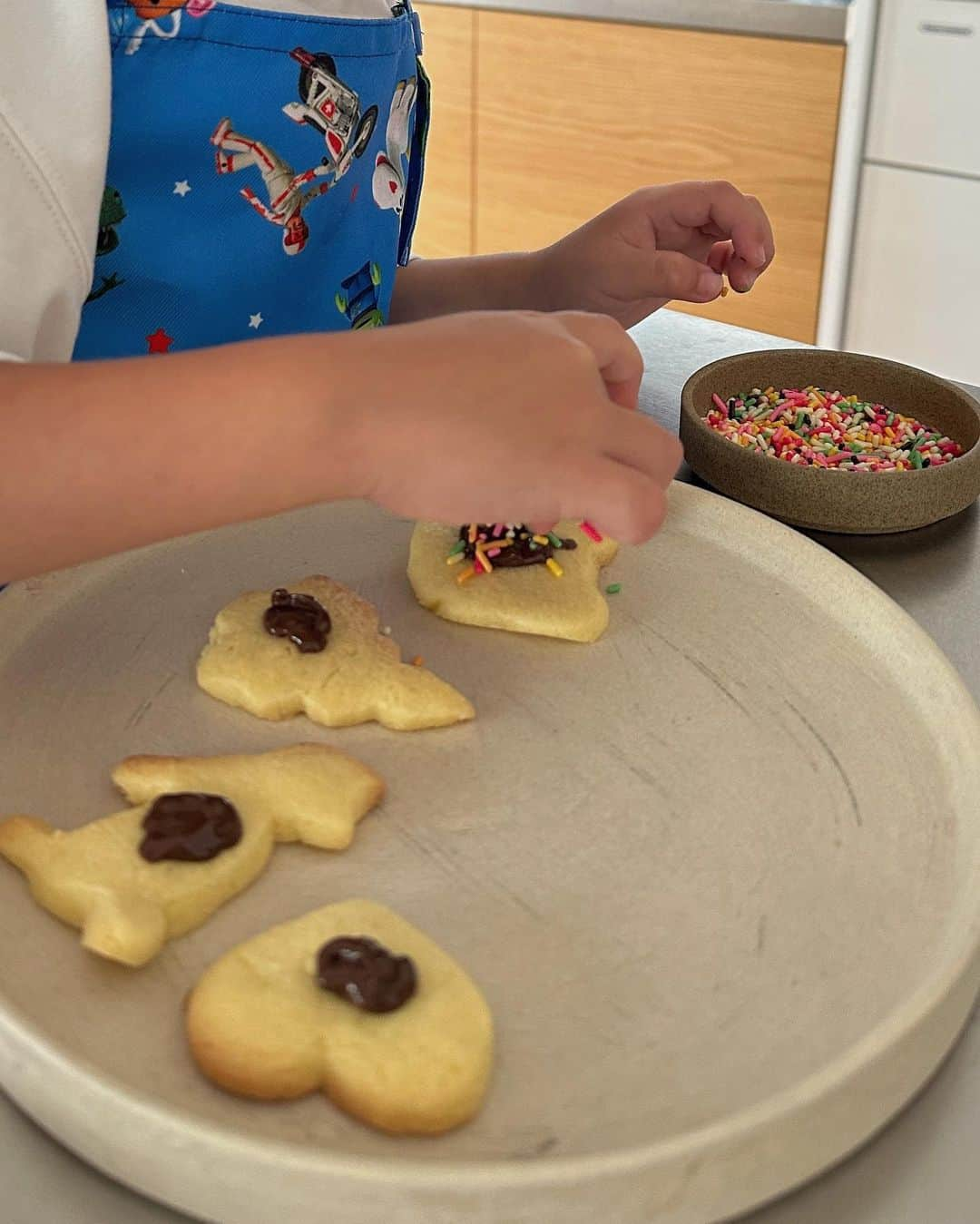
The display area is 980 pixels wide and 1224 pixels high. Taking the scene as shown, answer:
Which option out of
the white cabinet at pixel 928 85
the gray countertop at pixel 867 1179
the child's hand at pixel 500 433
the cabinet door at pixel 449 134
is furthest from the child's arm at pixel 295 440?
the cabinet door at pixel 449 134

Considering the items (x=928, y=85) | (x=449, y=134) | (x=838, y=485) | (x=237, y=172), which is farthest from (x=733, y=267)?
(x=449, y=134)

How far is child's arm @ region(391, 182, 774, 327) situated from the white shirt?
0.39 m

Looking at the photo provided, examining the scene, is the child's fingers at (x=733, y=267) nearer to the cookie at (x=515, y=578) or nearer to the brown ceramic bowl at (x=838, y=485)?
the brown ceramic bowl at (x=838, y=485)

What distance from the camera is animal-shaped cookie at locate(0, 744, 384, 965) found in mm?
463

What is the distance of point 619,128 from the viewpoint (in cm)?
221

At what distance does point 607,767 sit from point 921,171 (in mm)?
1668

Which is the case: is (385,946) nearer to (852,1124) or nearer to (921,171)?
(852,1124)

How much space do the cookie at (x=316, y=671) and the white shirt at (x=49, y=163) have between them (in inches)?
6.2

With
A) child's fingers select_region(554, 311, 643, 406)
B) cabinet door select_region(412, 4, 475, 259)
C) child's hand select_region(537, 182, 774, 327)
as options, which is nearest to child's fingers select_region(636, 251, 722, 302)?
child's hand select_region(537, 182, 774, 327)

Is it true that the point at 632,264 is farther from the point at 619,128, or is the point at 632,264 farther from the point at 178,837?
the point at 619,128

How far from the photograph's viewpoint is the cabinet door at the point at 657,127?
79.7 inches

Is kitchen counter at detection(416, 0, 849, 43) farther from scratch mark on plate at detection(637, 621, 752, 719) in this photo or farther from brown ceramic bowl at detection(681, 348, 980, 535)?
scratch mark on plate at detection(637, 621, 752, 719)

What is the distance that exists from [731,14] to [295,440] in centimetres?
175

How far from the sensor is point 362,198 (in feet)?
2.84
